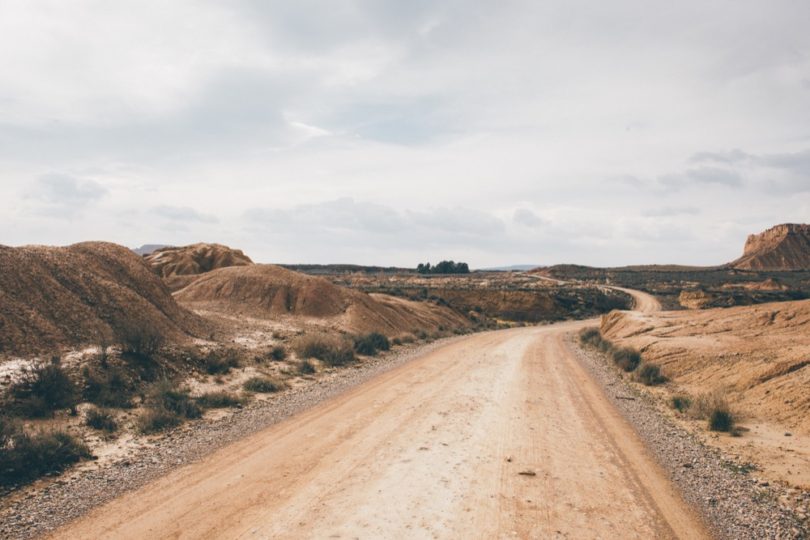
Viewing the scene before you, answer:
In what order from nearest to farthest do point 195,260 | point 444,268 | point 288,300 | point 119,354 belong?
1. point 119,354
2. point 288,300
3. point 195,260
4. point 444,268

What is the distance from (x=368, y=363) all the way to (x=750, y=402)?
13778 millimetres

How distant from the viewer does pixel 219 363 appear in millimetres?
16391

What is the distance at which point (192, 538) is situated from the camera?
6.12 meters

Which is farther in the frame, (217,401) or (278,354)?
(278,354)

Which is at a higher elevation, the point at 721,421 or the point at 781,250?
the point at 781,250

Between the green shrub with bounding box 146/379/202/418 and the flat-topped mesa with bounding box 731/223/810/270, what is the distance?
520ft

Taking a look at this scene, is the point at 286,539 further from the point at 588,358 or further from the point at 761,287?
the point at 761,287

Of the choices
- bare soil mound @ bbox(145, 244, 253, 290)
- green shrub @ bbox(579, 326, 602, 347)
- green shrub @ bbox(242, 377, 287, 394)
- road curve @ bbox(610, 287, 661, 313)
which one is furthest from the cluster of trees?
green shrub @ bbox(242, 377, 287, 394)

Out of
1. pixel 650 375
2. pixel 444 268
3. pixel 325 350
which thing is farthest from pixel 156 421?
pixel 444 268

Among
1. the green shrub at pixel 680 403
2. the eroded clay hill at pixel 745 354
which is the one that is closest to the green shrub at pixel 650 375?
the eroded clay hill at pixel 745 354

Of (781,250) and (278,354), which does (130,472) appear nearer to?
(278,354)

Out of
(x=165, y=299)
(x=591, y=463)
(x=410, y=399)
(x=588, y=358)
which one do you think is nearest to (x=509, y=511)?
(x=591, y=463)

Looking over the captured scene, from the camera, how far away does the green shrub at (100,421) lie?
10312 millimetres

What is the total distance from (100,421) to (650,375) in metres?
16.8
